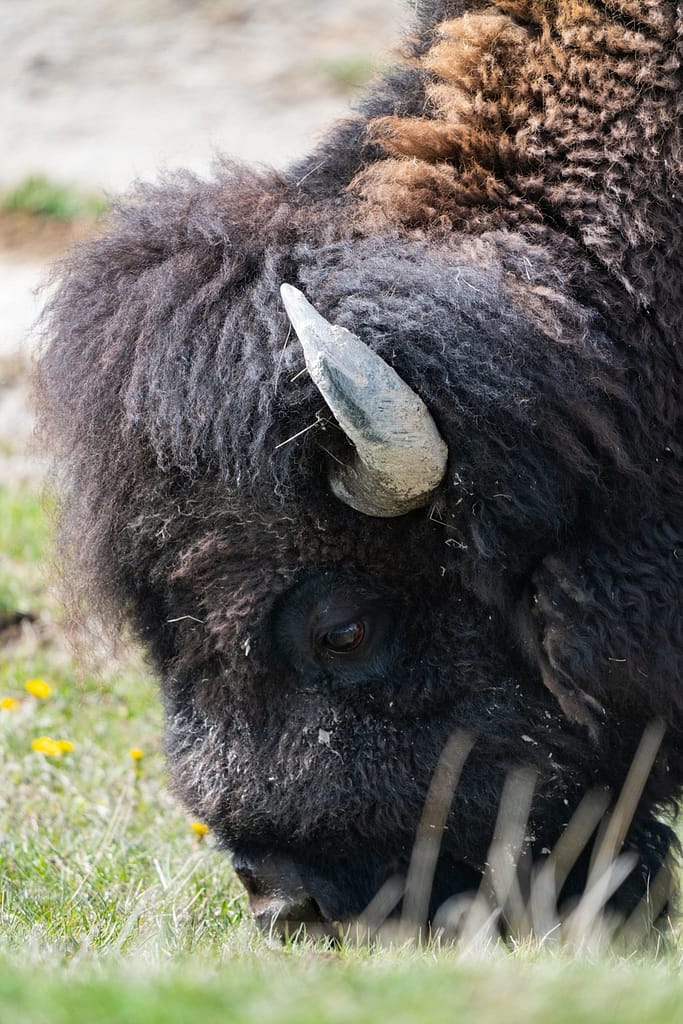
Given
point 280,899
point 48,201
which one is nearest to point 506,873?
point 280,899

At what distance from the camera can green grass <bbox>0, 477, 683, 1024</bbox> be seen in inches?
82.7

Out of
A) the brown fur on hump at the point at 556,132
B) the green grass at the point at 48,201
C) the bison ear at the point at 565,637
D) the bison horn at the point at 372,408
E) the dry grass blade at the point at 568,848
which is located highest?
the brown fur on hump at the point at 556,132

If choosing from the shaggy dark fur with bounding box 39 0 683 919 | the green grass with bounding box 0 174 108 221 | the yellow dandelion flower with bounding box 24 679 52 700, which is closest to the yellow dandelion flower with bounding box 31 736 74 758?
the yellow dandelion flower with bounding box 24 679 52 700

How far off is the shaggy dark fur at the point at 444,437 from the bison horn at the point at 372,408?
0.28ft

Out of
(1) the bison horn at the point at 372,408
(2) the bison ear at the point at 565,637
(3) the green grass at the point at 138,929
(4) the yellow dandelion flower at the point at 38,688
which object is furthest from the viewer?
(4) the yellow dandelion flower at the point at 38,688

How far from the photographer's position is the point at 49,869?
14.8ft

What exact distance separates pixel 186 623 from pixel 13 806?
1.65 meters

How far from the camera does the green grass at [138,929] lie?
2.10 meters

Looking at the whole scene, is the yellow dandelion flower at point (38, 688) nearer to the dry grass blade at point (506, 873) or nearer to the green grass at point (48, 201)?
the dry grass blade at point (506, 873)

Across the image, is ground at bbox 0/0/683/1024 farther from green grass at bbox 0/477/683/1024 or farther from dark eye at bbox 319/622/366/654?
dark eye at bbox 319/622/366/654

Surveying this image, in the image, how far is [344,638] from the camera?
390 centimetres

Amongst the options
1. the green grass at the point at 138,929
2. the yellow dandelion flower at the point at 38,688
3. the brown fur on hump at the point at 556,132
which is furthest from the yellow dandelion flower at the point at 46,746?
the brown fur on hump at the point at 556,132

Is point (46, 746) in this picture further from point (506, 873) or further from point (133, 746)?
point (506, 873)

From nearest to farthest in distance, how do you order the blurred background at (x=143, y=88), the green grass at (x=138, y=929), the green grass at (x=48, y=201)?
the green grass at (x=138, y=929) → the green grass at (x=48, y=201) → the blurred background at (x=143, y=88)
